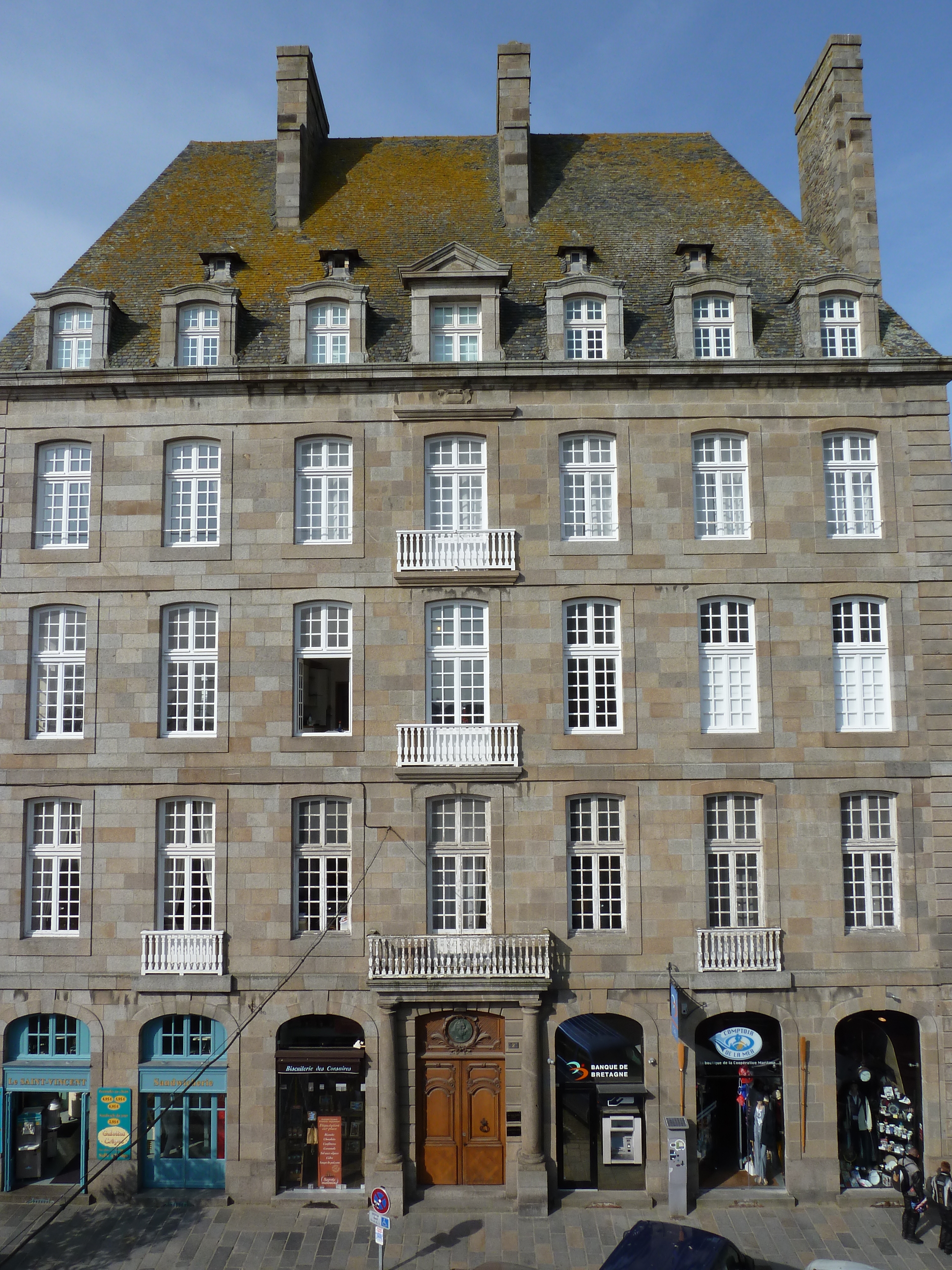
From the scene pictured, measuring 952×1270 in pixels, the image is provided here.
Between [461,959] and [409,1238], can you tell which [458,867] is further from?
[409,1238]

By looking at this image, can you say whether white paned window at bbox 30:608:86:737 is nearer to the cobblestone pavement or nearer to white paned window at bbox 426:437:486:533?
white paned window at bbox 426:437:486:533

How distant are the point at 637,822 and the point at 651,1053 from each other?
4980 mm

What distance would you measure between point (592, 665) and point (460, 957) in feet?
23.3

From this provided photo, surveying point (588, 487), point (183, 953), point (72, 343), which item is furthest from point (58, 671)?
point (588, 487)

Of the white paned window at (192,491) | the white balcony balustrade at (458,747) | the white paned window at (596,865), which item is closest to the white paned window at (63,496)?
the white paned window at (192,491)

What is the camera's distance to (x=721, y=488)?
2319 centimetres

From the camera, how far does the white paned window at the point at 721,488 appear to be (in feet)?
75.7

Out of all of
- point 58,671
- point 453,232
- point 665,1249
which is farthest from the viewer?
point 453,232

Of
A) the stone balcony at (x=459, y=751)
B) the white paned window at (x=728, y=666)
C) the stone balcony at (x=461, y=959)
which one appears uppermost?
the white paned window at (x=728, y=666)

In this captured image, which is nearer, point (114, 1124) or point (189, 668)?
point (114, 1124)

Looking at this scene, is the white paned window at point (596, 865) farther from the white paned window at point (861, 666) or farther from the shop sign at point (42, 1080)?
the shop sign at point (42, 1080)

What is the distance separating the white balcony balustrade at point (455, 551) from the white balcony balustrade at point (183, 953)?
361 inches

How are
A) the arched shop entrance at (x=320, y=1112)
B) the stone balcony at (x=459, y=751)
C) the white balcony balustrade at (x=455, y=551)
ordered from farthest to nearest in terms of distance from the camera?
the white balcony balustrade at (x=455, y=551) < the stone balcony at (x=459, y=751) < the arched shop entrance at (x=320, y=1112)

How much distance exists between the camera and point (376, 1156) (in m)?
21.2
